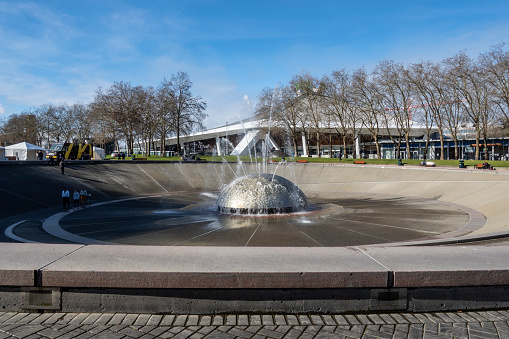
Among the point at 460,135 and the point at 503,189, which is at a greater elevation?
the point at 460,135

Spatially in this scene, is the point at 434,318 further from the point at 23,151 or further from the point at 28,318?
the point at 23,151

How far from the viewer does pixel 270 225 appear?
11.5 meters

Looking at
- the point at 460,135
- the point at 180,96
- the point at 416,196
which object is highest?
the point at 180,96

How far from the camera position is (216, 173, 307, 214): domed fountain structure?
44.5ft

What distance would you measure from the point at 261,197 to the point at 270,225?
89.3 inches

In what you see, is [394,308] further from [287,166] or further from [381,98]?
[381,98]

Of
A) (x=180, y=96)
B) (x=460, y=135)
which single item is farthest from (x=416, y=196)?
(x=460, y=135)

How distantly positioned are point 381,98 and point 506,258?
46363 millimetres

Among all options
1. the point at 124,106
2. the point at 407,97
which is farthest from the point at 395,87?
the point at 124,106

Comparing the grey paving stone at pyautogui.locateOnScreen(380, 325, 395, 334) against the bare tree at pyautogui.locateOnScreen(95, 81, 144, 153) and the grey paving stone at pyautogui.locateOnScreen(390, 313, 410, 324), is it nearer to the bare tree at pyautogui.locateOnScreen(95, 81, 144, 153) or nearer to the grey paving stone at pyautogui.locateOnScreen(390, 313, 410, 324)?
the grey paving stone at pyautogui.locateOnScreen(390, 313, 410, 324)

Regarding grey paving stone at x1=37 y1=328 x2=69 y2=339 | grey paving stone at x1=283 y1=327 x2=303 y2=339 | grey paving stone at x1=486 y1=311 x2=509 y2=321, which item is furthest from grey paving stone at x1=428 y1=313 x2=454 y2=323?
grey paving stone at x1=37 y1=328 x2=69 y2=339

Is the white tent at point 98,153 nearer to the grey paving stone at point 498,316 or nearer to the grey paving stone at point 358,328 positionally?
the grey paving stone at point 358,328

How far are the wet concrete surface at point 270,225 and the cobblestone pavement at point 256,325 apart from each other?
4753mm

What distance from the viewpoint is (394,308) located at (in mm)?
4129
